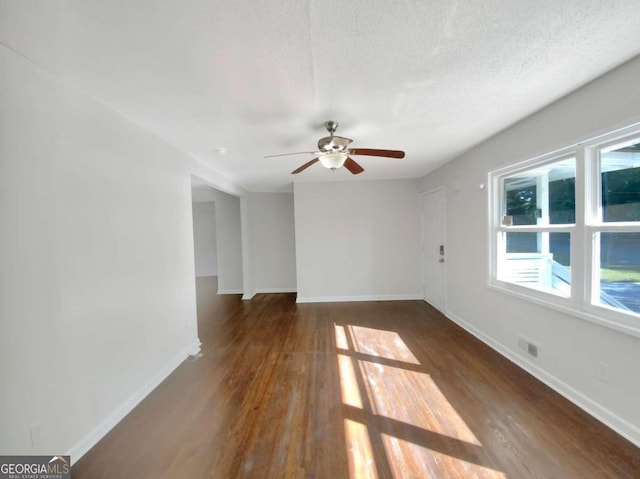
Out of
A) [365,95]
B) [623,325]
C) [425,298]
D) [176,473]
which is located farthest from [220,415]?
[425,298]

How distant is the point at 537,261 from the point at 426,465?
2076 mm

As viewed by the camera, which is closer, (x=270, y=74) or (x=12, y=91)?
(x=12, y=91)

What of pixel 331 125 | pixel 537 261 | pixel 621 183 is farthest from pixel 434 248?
pixel 331 125

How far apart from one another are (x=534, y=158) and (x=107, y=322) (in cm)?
375

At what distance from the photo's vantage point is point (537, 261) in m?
2.48

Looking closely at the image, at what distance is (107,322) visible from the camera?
1880 millimetres

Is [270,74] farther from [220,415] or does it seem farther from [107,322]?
[220,415]

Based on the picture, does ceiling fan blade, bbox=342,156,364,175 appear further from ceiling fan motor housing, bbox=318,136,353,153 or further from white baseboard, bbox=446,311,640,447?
white baseboard, bbox=446,311,640,447

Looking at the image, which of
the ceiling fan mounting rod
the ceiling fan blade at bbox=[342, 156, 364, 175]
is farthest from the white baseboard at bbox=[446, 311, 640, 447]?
the ceiling fan mounting rod

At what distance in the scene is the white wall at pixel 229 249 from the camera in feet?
20.5

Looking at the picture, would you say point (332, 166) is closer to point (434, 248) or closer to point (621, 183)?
point (621, 183)

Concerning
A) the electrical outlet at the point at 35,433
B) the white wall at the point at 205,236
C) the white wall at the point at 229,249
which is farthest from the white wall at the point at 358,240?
the white wall at the point at 205,236

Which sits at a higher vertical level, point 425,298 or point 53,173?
point 53,173

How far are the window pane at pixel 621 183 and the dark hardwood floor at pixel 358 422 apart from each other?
1.45 m
